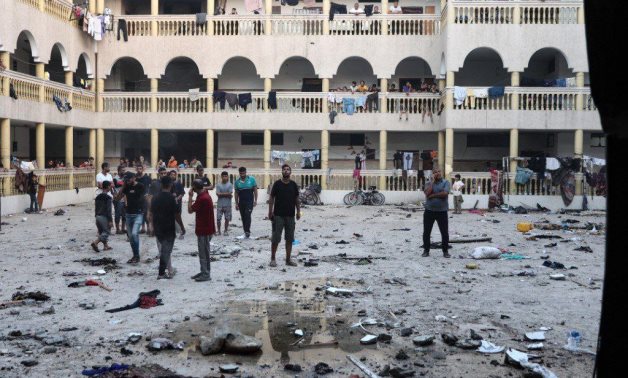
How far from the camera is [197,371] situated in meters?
5.56

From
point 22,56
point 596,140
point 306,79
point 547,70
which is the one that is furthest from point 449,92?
point 22,56

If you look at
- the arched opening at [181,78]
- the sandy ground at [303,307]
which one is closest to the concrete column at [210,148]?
the arched opening at [181,78]

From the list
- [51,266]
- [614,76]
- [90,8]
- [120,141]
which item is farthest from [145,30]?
[614,76]

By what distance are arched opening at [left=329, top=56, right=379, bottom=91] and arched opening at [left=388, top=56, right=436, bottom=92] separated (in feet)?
3.69

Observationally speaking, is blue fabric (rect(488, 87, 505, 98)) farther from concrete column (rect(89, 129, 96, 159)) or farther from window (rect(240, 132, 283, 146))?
concrete column (rect(89, 129, 96, 159))

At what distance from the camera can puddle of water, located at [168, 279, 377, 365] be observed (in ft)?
19.9

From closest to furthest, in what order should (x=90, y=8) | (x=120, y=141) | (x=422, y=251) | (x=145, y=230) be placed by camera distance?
(x=422, y=251) → (x=145, y=230) → (x=90, y=8) → (x=120, y=141)

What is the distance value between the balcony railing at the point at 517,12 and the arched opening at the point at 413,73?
4.32 m

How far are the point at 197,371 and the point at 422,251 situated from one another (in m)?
8.45

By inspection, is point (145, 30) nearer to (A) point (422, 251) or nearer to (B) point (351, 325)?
(A) point (422, 251)

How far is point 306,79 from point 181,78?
6.39 m

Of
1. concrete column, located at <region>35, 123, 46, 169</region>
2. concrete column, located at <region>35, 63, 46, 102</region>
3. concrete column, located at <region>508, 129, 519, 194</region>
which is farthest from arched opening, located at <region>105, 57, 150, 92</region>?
concrete column, located at <region>508, 129, 519, 194</region>

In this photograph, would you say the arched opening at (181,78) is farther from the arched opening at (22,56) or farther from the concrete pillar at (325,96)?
the concrete pillar at (325,96)

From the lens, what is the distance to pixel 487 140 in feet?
96.2
